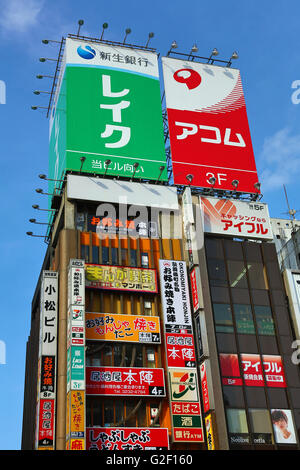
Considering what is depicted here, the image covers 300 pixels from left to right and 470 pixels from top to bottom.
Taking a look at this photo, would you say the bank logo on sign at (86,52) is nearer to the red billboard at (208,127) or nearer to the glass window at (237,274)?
the red billboard at (208,127)

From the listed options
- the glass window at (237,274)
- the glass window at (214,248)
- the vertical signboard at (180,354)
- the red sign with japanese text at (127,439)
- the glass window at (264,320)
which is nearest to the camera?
the red sign with japanese text at (127,439)

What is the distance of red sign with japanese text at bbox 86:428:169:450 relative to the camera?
33.8m

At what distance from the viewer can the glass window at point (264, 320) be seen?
4049cm

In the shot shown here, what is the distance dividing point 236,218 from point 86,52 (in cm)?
1917

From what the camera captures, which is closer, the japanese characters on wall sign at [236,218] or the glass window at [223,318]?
the glass window at [223,318]

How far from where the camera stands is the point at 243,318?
40.5m

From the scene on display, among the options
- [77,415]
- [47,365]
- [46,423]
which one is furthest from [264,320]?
[46,423]

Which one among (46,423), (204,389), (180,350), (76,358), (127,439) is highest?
(180,350)

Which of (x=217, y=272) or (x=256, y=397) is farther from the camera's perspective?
(x=217, y=272)

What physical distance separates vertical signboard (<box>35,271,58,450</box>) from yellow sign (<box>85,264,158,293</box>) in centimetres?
249

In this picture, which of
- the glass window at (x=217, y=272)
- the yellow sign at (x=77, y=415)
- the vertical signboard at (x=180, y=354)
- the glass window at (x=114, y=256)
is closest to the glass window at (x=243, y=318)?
the glass window at (x=217, y=272)

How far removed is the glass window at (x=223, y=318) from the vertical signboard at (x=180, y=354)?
1995mm

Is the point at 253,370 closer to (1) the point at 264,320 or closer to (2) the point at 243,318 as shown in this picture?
(2) the point at 243,318
